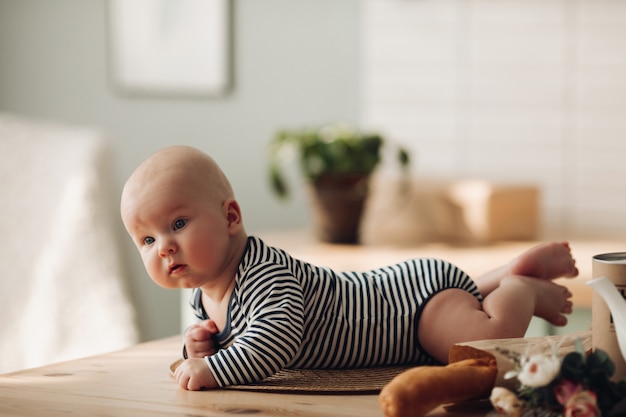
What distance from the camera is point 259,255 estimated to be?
1056 mm

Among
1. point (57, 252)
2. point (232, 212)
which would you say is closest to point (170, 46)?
point (57, 252)

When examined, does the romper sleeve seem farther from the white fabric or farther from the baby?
the white fabric

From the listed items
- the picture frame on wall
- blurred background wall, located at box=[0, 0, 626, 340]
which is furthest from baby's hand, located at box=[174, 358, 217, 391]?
the picture frame on wall

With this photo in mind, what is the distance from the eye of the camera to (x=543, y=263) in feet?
3.63

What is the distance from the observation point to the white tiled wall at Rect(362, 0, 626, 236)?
8.04 feet

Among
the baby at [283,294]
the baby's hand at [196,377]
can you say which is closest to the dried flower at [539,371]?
the baby at [283,294]

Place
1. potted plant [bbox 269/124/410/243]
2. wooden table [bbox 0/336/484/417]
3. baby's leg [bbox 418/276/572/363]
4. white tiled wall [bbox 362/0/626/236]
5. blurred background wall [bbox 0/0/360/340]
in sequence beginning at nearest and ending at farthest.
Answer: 1. wooden table [bbox 0/336/484/417]
2. baby's leg [bbox 418/276/572/363]
3. potted plant [bbox 269/124/410/243]
4. white tiled wall [bbox 362/0/626/236]
5. blurred background wall [bbox 0/0/360/340]

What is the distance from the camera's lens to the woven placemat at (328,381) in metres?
0.99

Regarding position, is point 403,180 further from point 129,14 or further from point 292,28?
point 129,14

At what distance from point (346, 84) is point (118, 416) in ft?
6.53

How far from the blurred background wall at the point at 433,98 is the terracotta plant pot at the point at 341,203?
0.33 meters

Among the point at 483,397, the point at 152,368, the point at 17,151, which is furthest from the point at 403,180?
the point at 483,397

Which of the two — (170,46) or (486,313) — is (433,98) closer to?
(170,46)

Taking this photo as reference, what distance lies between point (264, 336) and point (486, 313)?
238mm
